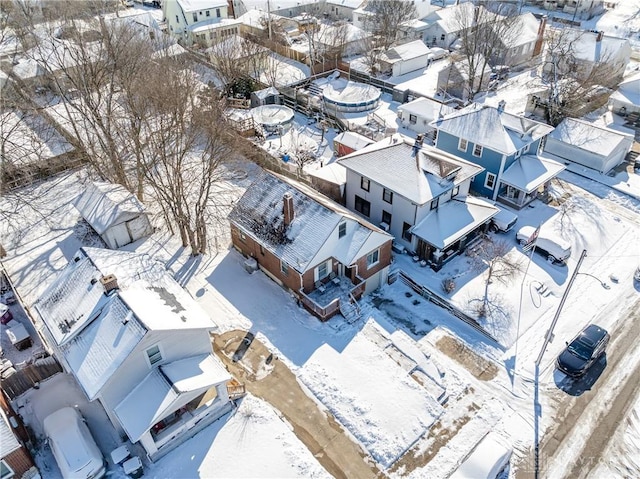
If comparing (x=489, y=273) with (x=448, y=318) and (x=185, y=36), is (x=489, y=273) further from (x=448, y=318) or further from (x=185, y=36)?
(x=185, y=36)

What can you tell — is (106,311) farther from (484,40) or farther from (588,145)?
(484,40)

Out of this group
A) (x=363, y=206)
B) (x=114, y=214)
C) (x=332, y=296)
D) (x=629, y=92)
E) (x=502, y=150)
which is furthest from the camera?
(x=629, y=92)

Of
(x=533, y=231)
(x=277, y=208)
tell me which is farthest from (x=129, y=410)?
(x=533, y=231)

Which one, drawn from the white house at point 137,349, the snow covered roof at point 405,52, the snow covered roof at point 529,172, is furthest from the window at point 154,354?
the snow covered roof at point 405,52

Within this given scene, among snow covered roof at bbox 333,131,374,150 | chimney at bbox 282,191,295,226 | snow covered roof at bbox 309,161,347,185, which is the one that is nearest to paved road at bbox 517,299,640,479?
chimney at bbox 282,191,295,226

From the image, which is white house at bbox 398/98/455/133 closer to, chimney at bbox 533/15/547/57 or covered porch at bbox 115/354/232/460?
→ chimney at bbox 533/15/547/57

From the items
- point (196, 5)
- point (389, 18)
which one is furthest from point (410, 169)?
point (196, 5)
